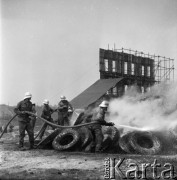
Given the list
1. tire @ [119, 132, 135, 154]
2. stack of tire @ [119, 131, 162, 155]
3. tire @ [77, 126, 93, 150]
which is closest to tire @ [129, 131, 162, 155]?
stack of tire @ [119, 131, 162, 155]

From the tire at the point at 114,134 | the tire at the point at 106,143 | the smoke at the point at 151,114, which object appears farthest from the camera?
the smoke at the point at 151,114

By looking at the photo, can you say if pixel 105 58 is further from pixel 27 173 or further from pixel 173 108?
pixel 27 173

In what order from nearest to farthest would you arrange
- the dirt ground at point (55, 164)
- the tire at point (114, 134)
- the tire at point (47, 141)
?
the dirt ground at point (55, 164) < the tire at point (114, 134) < the tire at point (47, 141)

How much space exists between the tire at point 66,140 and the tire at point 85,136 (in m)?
0.18

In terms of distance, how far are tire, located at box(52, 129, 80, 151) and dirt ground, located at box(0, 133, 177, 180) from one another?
0.40m

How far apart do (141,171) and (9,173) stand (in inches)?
116

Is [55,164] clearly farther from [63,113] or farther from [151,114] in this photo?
[151,114]

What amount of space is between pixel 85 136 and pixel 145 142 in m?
2.26

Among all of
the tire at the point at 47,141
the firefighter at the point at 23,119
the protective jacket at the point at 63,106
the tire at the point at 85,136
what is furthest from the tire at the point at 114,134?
the protective jacket at the point at 63,106

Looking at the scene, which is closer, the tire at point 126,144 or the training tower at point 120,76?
the tire at point 126,144

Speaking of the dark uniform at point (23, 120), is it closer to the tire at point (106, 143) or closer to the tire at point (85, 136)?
the tire at point (85, 136)

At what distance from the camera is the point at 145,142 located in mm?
10805

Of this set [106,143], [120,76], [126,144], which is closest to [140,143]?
[126,144]

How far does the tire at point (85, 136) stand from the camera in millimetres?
10074
